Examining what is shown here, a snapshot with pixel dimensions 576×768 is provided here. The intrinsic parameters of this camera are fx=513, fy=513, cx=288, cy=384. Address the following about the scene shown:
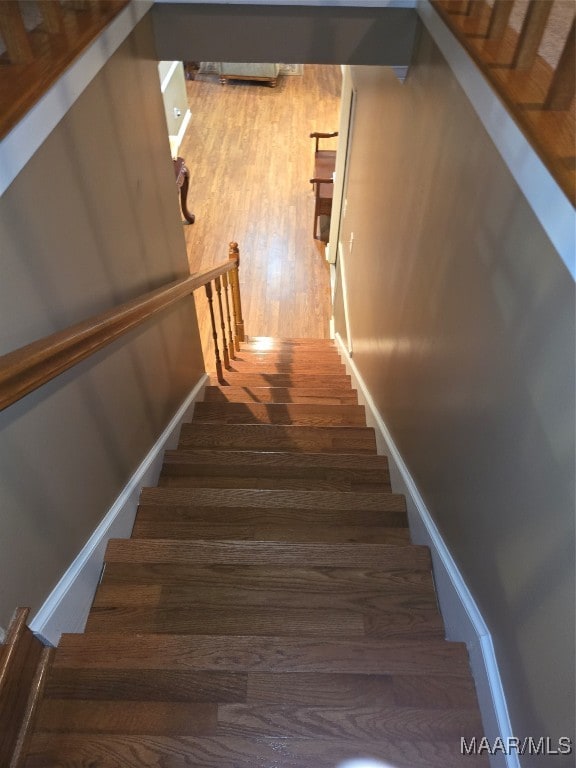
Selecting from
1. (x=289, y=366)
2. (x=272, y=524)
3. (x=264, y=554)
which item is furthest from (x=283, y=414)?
(x=264, y=554)

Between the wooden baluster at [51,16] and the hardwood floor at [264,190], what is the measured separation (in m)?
3.56

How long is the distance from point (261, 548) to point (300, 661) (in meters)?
0.40

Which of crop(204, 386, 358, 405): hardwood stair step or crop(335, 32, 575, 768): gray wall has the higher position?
crop(335, 32, 575, 768): gray wall

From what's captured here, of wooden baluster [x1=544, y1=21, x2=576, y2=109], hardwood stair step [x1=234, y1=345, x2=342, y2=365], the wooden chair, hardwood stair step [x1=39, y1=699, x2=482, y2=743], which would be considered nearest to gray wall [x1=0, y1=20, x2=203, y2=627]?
hardwood stair step [x1=39, y1=699, x2=482, y2=743]

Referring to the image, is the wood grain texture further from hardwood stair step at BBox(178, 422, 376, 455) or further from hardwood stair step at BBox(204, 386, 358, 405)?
hardwood stair step at BBox(204, 386, 358, 405)

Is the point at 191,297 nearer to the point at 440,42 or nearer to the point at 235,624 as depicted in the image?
the point at 440,42

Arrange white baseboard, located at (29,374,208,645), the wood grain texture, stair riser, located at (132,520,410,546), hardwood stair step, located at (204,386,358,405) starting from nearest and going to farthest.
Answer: the wood grain texture → white baseboard, located at (29,374,208,645) → stair riser, located at (132,520,410,546) → hardwood stair step, located at (204,386,358,405)

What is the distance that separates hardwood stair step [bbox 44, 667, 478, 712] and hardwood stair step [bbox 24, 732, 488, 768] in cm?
8

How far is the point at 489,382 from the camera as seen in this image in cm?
122

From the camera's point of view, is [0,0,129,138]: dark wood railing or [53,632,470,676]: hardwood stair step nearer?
[0,0,129,138]: dark wood railing

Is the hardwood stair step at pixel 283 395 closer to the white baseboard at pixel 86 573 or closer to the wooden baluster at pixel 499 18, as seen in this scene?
the white baseboard at pixel 86 573

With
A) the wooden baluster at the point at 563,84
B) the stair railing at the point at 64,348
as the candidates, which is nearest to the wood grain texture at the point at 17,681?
the stair railing at the point at 64,348

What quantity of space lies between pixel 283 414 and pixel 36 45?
200cm

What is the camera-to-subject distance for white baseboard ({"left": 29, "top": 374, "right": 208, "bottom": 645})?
1.27 m
